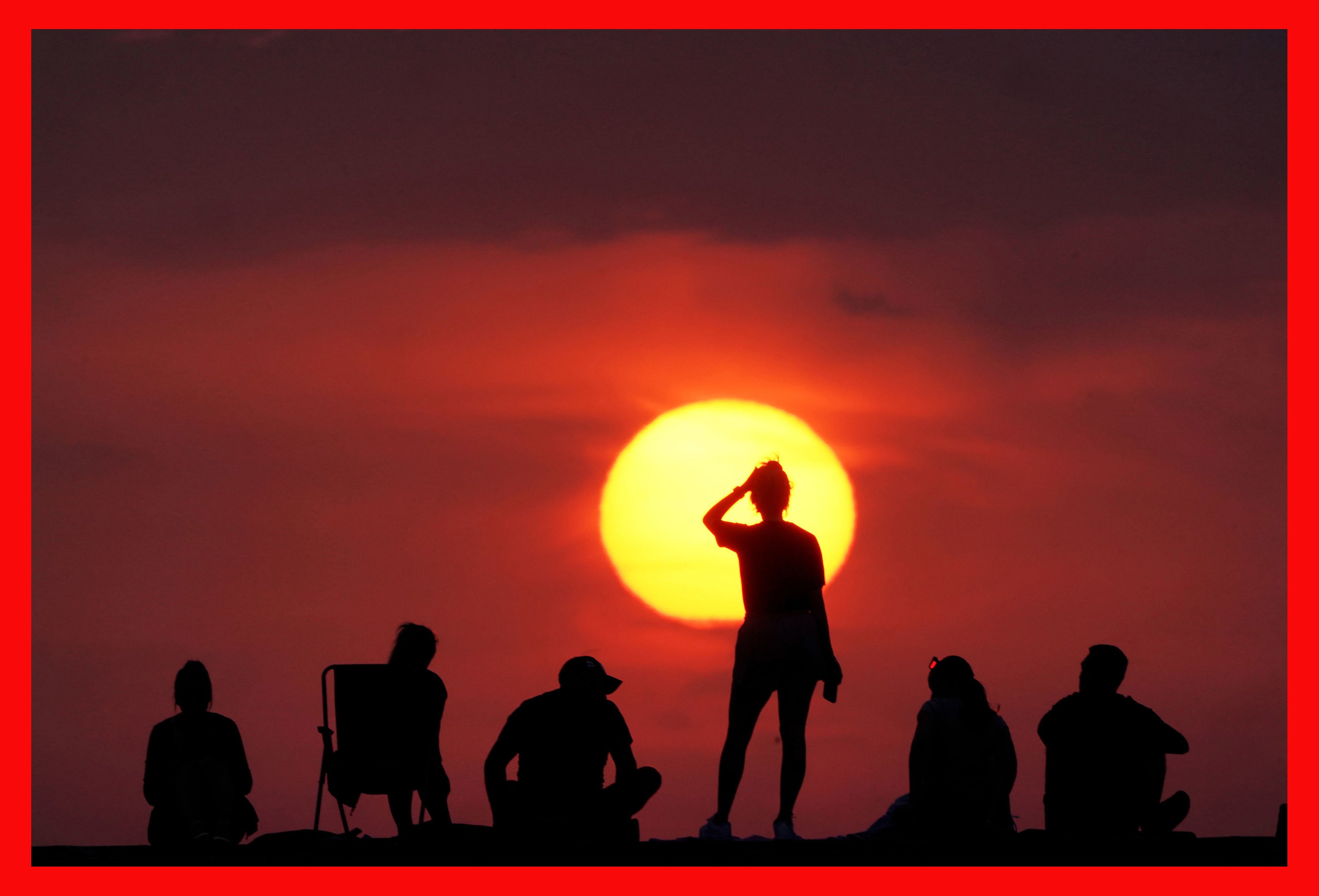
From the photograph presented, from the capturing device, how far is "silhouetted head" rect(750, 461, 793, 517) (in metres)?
9.84

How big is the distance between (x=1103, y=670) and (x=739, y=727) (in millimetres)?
1834

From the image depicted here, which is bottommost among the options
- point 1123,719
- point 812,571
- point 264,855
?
point 264,855

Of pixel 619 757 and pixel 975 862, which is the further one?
pixel 619 757

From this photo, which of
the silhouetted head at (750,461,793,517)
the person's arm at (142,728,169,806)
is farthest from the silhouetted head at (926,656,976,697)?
the person's arm at (142,728,169,806)

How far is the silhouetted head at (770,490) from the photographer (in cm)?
984

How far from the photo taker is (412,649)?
404 inches

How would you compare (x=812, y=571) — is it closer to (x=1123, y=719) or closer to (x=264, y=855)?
(x=1123, y=719)

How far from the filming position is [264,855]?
29.1 feet

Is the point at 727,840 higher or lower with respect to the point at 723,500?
lower

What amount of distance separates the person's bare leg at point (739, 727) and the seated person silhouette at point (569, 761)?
49 cm

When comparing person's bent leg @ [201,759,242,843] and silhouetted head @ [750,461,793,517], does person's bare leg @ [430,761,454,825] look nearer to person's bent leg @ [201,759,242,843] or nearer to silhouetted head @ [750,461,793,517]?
person's bent leg @ [201,759,242,843]

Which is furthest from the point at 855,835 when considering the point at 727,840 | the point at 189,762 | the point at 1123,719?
the point at 189,762

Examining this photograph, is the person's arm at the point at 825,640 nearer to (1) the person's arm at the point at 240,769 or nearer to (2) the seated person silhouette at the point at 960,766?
(2) the seated person silhouette at the point at 960,766

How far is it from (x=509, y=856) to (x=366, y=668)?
1570 mm
